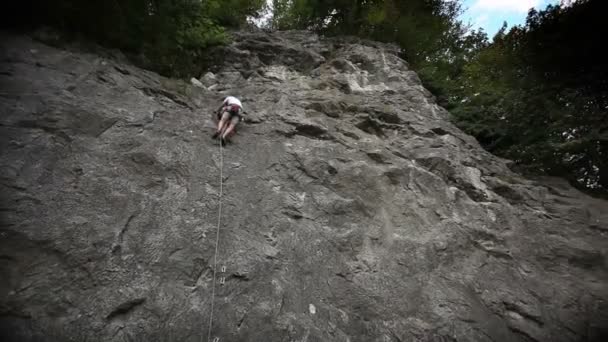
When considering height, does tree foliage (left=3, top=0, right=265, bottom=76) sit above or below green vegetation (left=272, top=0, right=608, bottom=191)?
below

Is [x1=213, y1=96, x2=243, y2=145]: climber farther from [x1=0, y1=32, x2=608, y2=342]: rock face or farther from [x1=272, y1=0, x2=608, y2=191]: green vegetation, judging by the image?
[x1=272, y1=0, x2=608, y2=191]: green vegetation

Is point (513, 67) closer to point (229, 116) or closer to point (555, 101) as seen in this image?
point (555, 101)

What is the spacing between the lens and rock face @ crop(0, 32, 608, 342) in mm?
2568

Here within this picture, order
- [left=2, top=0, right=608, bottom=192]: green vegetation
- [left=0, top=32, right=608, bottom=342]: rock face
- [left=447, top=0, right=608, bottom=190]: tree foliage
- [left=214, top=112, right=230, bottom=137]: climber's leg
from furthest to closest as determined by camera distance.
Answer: [left=447, top=0, right=608, bottom=190]: tree foliage
[left=2, top=0, right=608, bottom=192]: green vegetation
[left=214, top=112, right=230, bottom=137]: climber's leg
[left=0, top=32, right=608, bottom=342]: rock face

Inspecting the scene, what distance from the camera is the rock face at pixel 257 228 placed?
8.43 ft

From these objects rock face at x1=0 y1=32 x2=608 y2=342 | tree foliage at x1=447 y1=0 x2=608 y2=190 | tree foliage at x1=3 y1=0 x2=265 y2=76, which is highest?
tree foliage at x1=447 y1=0 x2=608 y2=190

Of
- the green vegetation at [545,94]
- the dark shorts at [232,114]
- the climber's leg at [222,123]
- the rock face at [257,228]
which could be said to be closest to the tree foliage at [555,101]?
the green vegetation at [545,94]

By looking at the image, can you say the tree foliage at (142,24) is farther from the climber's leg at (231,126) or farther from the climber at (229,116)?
the climber's leg at (231,126)

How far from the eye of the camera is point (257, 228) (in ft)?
12.0

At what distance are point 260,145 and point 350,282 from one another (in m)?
3.06

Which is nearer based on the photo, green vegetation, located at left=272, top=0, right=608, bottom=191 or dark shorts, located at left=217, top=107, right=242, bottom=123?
dark shorts, located at left=217, top=107, right=242, bottom=123

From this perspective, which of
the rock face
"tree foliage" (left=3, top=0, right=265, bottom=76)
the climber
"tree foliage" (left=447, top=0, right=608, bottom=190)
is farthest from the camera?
"tree foliage" (left=447, top=0, right=608, bottom=190)

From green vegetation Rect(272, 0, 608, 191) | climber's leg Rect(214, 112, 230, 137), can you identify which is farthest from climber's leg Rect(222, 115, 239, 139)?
green vegetation Rect(272, 0, 608, 191)

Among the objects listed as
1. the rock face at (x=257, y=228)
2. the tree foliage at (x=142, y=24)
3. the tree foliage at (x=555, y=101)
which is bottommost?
the rock face at (x=257, y=228)
